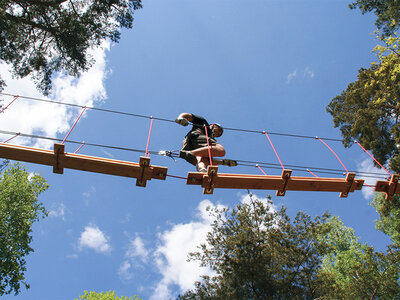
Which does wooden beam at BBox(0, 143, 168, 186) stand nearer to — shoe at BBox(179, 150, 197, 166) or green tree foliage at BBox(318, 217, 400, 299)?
shoe at BBox(179, 150, 197, 166)

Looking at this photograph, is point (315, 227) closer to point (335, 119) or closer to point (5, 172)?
point (335, 119)

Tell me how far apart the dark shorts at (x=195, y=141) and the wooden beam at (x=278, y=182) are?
44.8 inches

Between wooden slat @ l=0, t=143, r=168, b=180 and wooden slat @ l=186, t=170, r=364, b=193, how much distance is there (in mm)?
527

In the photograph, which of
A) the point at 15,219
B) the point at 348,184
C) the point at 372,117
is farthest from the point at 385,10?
the point at 15,219

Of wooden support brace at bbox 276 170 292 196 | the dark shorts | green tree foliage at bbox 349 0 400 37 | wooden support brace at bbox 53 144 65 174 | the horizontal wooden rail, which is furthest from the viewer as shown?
green tree foliage at bbox 349 0 400 37

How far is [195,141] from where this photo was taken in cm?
509

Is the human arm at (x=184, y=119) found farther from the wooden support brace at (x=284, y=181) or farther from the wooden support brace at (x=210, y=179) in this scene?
the wooden support brace at (x=284, y=181)

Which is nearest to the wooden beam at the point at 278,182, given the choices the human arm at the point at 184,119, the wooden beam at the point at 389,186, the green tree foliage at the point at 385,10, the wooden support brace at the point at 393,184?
the wooden beam at the point at 389,186

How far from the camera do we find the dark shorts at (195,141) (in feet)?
16.5

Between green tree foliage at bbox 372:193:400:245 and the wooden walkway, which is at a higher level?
green tree foliage at bbox 372:193:400:245

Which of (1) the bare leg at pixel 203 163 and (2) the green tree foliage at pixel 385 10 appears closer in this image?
(1) the bare leg at pixel 203 163

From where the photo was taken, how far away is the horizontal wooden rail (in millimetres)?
3871

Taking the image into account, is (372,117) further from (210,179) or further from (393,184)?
(210,179)

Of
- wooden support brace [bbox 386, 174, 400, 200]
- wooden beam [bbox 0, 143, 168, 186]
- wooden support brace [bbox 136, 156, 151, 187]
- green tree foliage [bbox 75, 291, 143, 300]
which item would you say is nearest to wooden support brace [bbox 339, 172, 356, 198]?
wooden support brace [bbox 386, 174, 400, 200]
